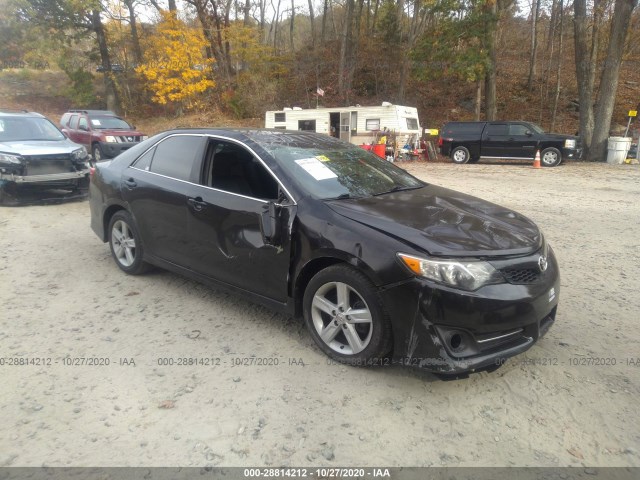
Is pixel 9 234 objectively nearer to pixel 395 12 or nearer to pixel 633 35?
pixel 633 35

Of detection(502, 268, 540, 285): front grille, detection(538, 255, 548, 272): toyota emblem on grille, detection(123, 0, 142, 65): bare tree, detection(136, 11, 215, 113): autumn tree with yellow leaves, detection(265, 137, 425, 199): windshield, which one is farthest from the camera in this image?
detection(123, 0, 142, 65): bare tree

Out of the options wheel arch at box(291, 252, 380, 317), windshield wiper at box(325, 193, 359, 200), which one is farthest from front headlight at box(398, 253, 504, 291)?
windshield wiper at box(325, 193, 359, 200)

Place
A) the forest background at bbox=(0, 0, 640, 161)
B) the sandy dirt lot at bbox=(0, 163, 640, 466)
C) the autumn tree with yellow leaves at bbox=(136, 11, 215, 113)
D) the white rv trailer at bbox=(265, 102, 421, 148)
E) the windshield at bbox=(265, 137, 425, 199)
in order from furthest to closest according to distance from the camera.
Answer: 1. the autumn tree with yellow leaves at bbox=(136, 11, 215, 113)
2. the forest background at bbox=(0, 0, 640, 161)
3. the white rv trailer at bbox=(265, 102, 421, 148)
4. the windshield at bbox=(265, 137, 425, 199)
5. the sandy dirt lot at bbox=(0, 163, 640, 466)

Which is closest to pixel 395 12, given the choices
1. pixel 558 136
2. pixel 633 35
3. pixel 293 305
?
pixel 633 35

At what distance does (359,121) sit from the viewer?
19969mm

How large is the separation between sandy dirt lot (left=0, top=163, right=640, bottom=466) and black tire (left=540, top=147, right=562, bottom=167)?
1430 cm

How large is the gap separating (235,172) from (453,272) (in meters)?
2.15

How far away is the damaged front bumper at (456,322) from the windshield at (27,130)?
910 centimetres

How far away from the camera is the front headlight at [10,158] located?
26.6 ft

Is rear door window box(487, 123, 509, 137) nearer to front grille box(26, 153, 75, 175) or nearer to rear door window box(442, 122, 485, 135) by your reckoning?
rear door window box(442, 122, 485, 135)

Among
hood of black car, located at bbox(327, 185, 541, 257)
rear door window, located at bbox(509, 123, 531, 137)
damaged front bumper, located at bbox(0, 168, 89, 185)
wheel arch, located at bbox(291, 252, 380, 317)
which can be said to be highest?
rear door window, located at bbox(509, 123, 531, 137)

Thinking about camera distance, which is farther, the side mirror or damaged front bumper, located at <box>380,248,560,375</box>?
the side mirror

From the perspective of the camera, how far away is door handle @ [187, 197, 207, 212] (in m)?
3.96

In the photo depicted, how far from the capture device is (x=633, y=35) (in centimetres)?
2194
